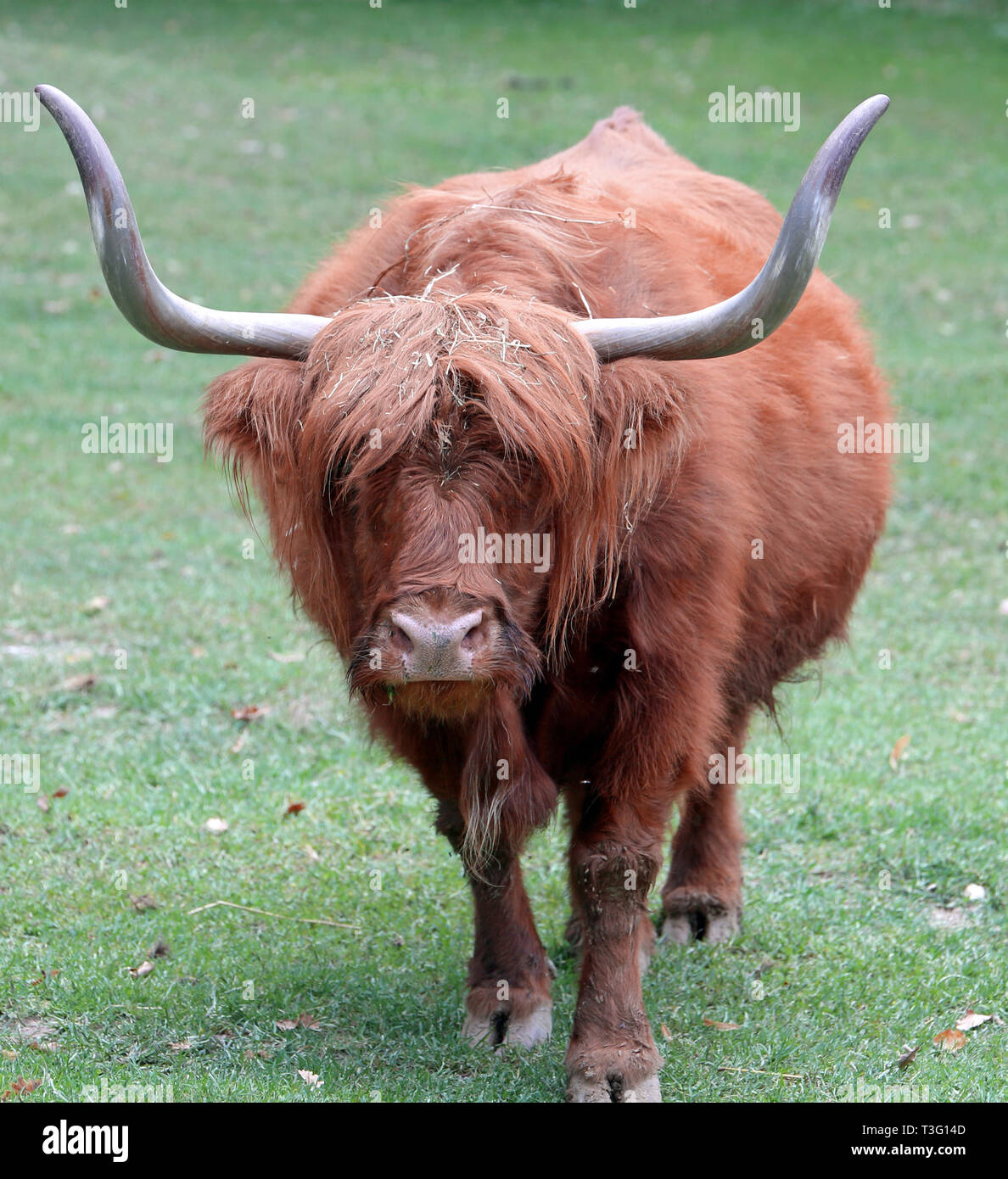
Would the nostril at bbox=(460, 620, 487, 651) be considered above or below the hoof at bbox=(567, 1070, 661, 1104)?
above

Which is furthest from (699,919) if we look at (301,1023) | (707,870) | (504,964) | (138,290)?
(138,290)

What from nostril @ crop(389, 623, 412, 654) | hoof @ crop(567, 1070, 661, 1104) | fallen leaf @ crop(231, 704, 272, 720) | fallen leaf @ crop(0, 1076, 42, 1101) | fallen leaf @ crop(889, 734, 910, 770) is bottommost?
fallen leaf @ crop(889, 734, 910, 770)

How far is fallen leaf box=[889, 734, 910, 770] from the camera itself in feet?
20.5

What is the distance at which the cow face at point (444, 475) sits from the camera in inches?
124

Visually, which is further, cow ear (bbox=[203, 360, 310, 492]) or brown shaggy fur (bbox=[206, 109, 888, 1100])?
cow ear (bbox=[203, 360, 310, 492])

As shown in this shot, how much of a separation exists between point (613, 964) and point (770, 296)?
6.03 ft

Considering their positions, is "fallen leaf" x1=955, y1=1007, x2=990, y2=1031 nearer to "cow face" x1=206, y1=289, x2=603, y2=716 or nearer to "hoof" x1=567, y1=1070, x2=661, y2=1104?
"hoof" x1=567, y1=1070, x2=661, y2=1104

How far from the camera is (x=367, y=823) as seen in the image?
5.63m

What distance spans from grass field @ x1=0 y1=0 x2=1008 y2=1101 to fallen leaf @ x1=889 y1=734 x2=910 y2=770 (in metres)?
0.02

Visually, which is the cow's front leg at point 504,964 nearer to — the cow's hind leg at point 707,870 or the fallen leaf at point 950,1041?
the cow's hind leg at point 707,870

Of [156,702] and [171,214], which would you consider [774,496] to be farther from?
[171,214]

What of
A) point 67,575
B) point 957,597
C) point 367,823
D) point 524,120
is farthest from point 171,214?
point 367,823

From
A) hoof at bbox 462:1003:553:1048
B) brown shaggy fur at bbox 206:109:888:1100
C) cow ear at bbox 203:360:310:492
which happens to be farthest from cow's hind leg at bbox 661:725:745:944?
cow ear at bbox 203:360:310:492
